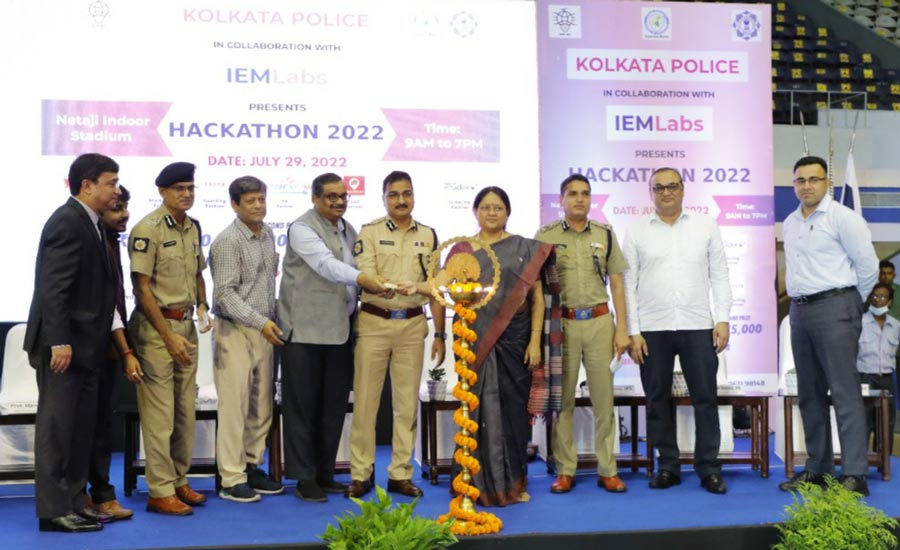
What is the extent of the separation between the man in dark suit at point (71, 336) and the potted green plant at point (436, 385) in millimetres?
1577

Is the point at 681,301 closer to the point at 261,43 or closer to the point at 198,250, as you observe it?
the point at 198,250

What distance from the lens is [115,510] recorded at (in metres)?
3.87

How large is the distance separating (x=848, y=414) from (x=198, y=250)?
291 centimetres

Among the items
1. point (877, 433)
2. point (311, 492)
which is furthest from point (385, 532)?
point (877, 433)

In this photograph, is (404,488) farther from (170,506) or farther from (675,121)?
(675,121)

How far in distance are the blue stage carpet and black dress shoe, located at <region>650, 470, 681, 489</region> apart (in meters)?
0.04

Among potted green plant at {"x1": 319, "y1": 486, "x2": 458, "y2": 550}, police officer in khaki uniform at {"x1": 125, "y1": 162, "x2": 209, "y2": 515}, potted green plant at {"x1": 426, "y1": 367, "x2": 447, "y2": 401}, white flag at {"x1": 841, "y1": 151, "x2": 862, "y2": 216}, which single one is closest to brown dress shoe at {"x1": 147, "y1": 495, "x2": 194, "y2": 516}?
police officer in khaki uniform at {"x1": 125, "y1": 162, "x2": 209, "y2": 515}

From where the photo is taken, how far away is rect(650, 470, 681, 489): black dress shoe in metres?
4.46

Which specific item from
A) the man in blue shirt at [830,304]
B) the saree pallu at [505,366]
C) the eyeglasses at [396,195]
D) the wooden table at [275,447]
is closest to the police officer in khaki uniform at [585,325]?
the saree pallu at [505,366]

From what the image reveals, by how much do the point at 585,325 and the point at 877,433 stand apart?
1673 millimetres

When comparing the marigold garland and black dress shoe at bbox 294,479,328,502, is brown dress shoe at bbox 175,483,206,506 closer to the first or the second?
black dress shoe at bbox 294,479,328,502

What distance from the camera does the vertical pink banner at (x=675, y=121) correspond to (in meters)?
6.13

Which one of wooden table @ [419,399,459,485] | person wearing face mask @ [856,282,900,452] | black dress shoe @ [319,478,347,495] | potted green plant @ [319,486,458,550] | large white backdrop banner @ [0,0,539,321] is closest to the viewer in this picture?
potted green plant @ [319,486,458,550]

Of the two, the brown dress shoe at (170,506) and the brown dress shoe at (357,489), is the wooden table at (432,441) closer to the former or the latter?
the brown dress shoe at (357,489)
